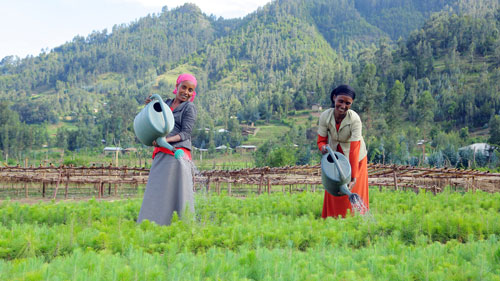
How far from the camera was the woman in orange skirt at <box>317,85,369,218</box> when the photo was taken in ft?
16.6

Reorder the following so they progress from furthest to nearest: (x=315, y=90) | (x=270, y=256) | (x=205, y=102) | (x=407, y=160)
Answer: (x=205, y=102) < (x=315, y=90) < (x=407, y=160) < (x=270, y=256)

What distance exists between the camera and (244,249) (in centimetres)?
281

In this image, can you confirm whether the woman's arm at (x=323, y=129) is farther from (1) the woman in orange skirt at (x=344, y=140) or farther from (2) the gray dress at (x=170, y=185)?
(2) the gray dress at (x=170, y=185)

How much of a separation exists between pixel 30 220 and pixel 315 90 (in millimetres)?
76391

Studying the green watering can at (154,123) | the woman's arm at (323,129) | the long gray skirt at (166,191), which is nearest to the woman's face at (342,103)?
the woman's arm at (323,129)

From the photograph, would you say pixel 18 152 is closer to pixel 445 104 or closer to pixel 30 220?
pixel 30 220

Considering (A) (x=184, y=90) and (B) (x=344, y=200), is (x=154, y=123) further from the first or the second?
(B) (x=344, y=200)

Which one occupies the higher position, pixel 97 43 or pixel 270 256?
pixel 97 43

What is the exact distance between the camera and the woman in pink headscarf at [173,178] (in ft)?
14.7

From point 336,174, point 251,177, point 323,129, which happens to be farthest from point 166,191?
point 251,177

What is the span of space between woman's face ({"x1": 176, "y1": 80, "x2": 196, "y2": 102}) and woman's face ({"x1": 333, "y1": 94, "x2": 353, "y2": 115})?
184cm

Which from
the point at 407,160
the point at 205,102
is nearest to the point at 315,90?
the point at 205,102

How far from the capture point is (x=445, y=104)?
57.7m

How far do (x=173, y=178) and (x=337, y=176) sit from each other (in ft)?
6.05
